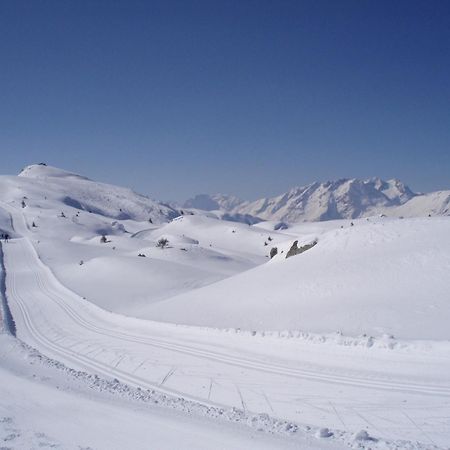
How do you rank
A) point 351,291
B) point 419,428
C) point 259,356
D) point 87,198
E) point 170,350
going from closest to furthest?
point 419,428
point 259,356
point 170,350
point 351,291
point 87,198

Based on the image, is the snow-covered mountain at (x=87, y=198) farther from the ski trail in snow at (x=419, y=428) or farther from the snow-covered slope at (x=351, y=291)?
the ski trail in snow at (x=419, y=428)

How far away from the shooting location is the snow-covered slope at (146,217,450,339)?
13000mm

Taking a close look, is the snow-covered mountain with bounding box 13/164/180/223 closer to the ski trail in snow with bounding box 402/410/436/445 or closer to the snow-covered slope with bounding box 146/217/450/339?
the snow-covered slope with bounding box 146/217/450/339

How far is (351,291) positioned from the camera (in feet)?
53.0

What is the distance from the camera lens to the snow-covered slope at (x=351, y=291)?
42.7 ft

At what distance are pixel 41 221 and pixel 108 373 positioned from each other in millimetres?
85982

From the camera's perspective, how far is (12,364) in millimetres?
11617

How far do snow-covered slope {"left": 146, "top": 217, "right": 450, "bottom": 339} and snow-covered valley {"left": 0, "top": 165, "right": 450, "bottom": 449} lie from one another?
0.27 ft

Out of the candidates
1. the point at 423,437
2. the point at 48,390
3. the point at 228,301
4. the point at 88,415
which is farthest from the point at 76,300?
the point at 423,437

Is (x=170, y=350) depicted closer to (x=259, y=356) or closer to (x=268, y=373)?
(x=259, y=356)

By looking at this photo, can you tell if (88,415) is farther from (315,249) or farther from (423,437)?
(315,249)

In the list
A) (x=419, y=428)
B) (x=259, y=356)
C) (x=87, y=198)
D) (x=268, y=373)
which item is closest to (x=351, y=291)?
(x=259, y=356)

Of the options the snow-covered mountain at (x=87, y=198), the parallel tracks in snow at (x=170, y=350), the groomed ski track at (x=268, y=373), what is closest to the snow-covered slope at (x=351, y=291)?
the groomed ski track at (x=268, y=373)

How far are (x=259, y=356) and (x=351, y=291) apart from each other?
17.6 feet
